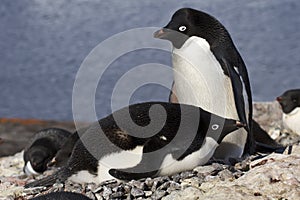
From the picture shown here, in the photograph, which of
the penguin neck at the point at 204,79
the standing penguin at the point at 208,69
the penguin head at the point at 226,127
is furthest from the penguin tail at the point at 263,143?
the penguin head at the point at 226,127

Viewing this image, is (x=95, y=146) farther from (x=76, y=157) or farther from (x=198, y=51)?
(x=198, y=51)

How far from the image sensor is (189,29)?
2.99 meters

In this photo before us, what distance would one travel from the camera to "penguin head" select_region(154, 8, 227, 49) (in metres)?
2.98

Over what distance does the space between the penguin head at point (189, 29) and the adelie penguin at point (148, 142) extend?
469mm

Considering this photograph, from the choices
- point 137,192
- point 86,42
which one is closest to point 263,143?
point 137,192

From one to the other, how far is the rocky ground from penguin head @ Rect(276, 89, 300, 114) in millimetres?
1859

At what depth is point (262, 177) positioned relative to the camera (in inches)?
86.2

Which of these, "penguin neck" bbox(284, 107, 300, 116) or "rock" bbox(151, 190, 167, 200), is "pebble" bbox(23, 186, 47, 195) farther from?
"penguin neck" bbox(284, 107, 300, 116)

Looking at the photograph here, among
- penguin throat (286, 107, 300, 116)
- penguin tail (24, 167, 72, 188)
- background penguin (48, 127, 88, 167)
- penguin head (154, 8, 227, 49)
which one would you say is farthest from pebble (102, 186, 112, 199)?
penguin throat (286, 107, 300, 116)

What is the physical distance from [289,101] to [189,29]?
5.74 feet

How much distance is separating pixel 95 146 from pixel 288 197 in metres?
0.82

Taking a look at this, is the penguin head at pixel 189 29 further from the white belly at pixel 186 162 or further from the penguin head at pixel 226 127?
the white belly at pixel 186 162

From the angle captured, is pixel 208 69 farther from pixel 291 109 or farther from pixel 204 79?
pixel 291 109

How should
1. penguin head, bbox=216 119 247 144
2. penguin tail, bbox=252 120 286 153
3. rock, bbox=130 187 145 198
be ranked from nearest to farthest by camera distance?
rock, bbox=130 187 145 198
penguin head, bbox=216 119 247 144
penguin tail, bbox=252 120 286 153
